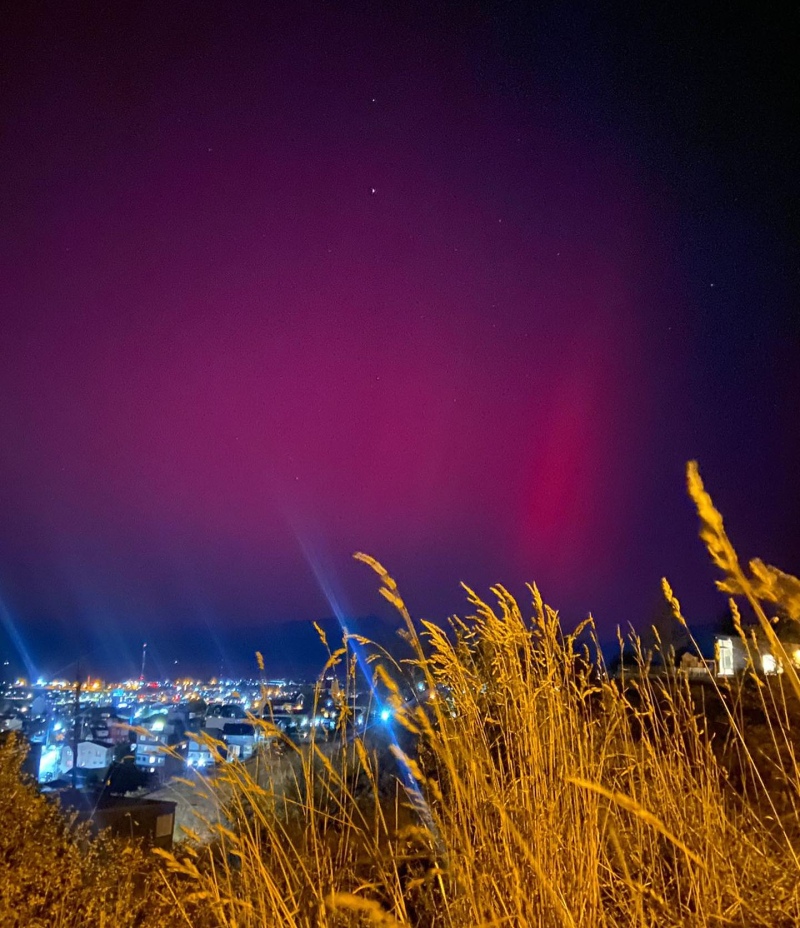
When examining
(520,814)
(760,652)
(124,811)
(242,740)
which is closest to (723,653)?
(242,740)

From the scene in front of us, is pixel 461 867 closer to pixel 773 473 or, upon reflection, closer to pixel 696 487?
pixel 696 487

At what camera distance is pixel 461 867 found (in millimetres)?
1289

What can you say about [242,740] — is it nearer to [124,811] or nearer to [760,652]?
[760,652]

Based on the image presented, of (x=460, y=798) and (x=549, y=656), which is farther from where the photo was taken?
(x=549, y=656)

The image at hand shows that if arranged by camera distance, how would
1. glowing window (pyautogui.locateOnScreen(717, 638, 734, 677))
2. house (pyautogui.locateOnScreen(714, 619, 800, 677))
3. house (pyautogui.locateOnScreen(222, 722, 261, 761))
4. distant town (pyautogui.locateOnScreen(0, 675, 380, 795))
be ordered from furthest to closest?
1. glowing window (pyautogui.locateOnScreen(717, 638, 734, 677))
2. distant town (pyautogui.locateOnScreen(0, 675, 380, 795))
3. house (pyautogui.locateOnScreen(222, 722, 261, 761))
4. house (pyautogui.locateOnScreen(714, 619, 800, 677))

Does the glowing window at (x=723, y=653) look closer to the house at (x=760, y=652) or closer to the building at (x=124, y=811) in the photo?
the house at (x=760, y=652)

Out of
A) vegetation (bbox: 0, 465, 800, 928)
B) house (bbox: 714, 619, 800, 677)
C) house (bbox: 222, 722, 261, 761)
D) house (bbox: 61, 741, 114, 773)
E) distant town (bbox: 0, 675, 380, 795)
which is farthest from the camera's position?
house (bbox: 61, 741, 114, 773)

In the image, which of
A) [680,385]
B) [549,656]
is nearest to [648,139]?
[680,385]

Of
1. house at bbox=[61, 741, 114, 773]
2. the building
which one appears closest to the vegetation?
the building

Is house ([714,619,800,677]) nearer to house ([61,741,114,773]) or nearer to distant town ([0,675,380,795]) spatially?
distant town ([0,675,380,795])

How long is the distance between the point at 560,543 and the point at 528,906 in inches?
163

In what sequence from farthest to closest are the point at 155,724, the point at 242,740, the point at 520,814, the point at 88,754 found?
the point at 88,754
the point at 242,740
the point at 155,724
the point at 520,814

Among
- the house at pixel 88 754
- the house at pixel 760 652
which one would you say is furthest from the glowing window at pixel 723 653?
the house at pixel 88 754

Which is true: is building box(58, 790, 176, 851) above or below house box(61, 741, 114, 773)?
above
